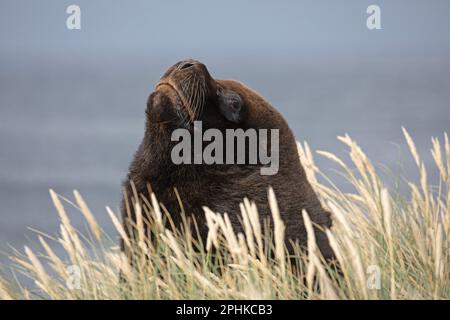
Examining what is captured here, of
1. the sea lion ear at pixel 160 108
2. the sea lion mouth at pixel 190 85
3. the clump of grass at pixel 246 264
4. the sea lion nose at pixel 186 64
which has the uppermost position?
the sea lion nose at pixel 186 64

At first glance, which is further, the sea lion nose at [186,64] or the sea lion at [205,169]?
the sea lion nose at [186,64]

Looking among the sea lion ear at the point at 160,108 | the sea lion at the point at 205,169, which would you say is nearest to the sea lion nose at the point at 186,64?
the sea lion at the point at 205,169

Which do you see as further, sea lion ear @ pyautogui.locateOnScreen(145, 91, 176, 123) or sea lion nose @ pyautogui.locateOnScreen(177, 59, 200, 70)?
sea lion nose @ pyautogui.locateOnScreen(177, 59, 200, 70)

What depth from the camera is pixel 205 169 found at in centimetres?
693

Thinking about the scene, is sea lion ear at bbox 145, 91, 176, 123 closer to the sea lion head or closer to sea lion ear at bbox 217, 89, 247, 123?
the sea lion head

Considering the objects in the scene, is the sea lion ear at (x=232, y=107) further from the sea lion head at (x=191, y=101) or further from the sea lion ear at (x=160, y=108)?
the sea lion ear at (x=160, y=108)

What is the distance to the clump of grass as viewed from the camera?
559 centimetres

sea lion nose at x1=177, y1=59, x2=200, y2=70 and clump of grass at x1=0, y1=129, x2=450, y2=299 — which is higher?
sea lion nose at x1=177, y1=59, x2=200, y2=70

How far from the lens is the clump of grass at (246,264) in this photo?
5586 millimetres

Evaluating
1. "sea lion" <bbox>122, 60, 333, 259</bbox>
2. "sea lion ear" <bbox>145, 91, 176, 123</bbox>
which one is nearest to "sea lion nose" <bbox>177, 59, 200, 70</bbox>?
"sea lion" <bbox>122, 60, 333, 259</bbox>

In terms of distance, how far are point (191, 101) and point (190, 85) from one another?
4.7 inches

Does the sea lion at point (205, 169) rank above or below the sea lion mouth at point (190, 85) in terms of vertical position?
below

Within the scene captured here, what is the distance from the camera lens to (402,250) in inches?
Result: 274

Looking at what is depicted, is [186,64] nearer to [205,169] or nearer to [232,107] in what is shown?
[232,107]
